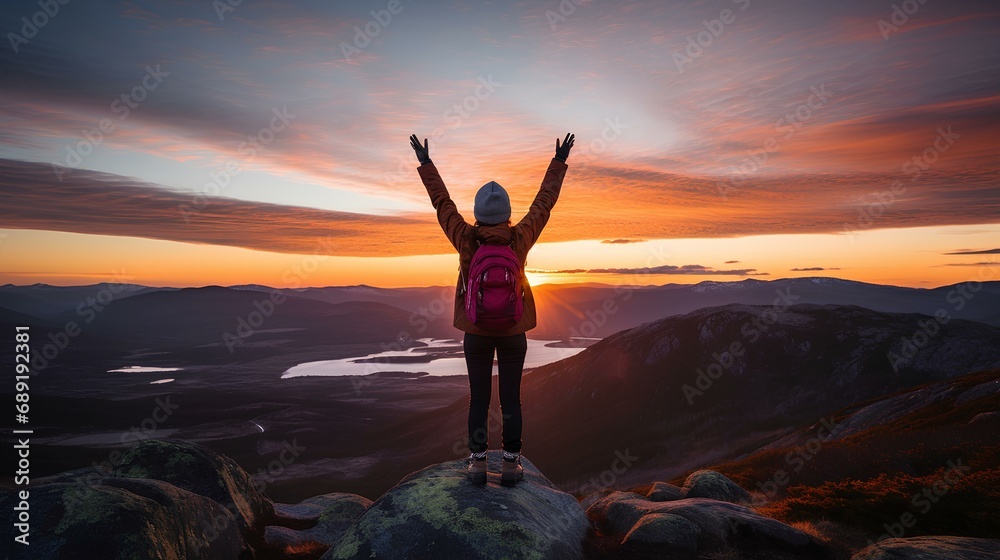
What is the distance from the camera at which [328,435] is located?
170000 millimetres

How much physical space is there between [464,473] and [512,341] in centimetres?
411

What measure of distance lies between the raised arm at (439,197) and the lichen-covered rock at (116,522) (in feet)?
23.9

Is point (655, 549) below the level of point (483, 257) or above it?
below

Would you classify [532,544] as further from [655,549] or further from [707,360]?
[707,360]

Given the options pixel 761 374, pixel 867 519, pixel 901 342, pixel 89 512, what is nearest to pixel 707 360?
pixel 761 374

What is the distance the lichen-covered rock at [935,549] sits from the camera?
781 centimetres

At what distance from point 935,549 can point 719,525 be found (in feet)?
12.0

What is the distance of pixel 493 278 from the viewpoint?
777 centimetres

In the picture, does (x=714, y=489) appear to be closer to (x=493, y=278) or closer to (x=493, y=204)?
(x=493, y=278)

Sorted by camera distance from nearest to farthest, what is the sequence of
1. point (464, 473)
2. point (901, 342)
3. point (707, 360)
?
1. point (464, 473)
2. point (901, 342)
3. point (707, 360)

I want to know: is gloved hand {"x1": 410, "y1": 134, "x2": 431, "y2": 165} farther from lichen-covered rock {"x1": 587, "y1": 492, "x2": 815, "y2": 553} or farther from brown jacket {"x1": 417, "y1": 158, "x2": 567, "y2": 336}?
lichen-covered rock {"x1": 587, "y1": 492, "x2": 815, "y2": 553}

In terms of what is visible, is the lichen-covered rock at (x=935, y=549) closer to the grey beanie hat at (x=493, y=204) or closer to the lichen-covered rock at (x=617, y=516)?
the lichen-covered rock at (x=617, y=516)

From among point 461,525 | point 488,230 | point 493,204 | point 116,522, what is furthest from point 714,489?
point 116,522

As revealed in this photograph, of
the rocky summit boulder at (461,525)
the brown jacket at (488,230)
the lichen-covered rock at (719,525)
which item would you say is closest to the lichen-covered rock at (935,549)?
the lichen-covered rock at (719,525)
